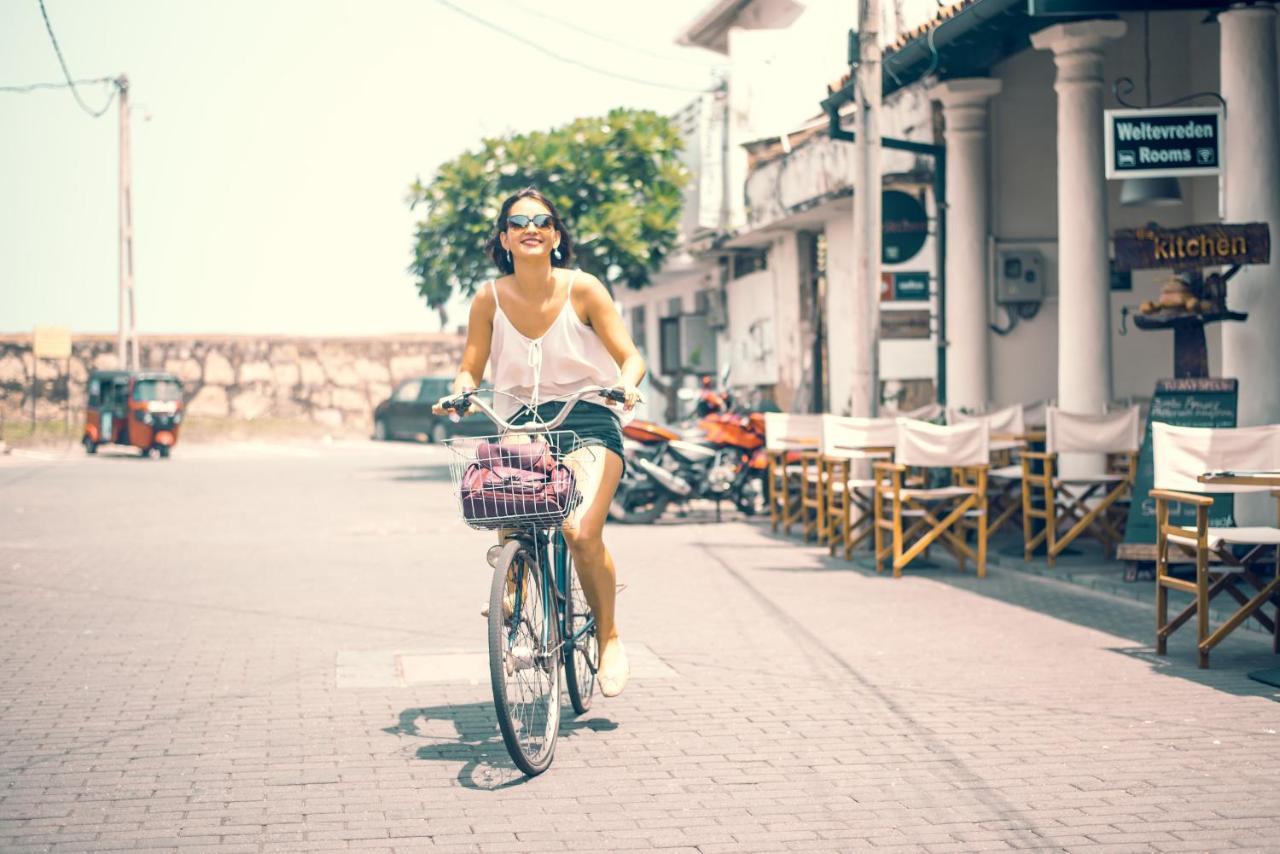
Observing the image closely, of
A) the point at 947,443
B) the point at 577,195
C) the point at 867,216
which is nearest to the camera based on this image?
the point at 947,443

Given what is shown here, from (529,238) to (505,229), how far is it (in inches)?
5.3

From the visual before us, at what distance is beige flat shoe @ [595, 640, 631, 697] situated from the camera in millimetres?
6625

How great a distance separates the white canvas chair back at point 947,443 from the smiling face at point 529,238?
19.7ft

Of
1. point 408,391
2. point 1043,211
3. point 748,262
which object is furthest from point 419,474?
point 408,391

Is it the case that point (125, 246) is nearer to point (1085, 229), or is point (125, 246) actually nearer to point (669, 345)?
point (669, 345)

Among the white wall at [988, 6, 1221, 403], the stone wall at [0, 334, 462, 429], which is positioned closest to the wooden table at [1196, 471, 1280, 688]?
the white wall at [988, 6, 1221, 403]

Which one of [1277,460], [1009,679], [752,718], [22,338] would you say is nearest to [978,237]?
[1277,460]

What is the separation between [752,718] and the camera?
703cm

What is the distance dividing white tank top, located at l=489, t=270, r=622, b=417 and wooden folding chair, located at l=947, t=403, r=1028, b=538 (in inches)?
278

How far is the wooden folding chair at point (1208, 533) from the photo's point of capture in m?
8.03

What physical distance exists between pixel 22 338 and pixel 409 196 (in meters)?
22.1

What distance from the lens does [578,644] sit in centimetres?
679

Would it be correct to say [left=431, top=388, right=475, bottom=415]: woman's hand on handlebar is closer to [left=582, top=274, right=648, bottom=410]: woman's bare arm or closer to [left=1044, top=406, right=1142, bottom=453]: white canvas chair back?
[left=582, top=274, right=648, bottom=410]: woman's bare arm

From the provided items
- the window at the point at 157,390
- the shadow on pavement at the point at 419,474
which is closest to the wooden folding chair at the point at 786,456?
the shadow on pavement at the point at 419,474
